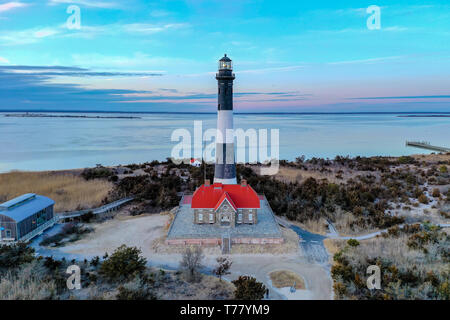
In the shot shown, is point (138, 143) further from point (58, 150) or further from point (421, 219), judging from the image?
point (421, 219)

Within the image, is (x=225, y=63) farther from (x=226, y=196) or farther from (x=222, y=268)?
(x=222, y=268)

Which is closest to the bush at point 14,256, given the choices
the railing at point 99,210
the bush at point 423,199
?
the railing at point 99,210

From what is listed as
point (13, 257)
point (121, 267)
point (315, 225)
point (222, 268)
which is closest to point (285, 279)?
point (222, 268)

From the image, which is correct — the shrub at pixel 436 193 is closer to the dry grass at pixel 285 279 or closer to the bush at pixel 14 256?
the dry grass at pixel 285 279
